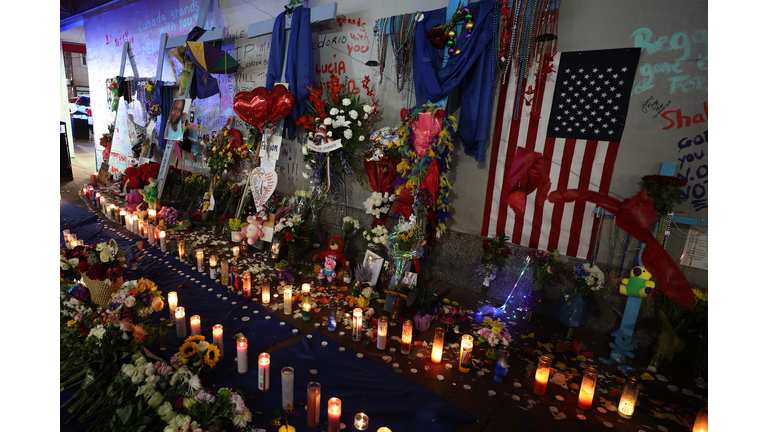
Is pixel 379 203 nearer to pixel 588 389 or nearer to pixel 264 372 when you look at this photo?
pixel 264 372

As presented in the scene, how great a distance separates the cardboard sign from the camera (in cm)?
548

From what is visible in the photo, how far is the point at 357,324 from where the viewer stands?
3277mm

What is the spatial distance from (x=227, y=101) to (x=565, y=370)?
6.99m

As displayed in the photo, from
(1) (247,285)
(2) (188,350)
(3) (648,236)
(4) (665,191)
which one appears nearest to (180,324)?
(2) (188,350)

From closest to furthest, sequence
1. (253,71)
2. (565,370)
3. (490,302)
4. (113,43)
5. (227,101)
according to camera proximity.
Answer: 1. (565,370)
2. (490,302)
3. (253,71)
4. (227,101)
5. (113,43)

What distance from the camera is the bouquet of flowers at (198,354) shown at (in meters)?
2.57

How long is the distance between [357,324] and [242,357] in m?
0.98

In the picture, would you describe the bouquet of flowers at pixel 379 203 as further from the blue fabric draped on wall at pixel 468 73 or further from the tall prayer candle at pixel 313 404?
the tall prayer candle at pixel 313 404

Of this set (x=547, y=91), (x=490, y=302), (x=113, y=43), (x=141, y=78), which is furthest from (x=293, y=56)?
(x=113, y=43)

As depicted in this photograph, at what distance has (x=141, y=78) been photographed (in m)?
8.83

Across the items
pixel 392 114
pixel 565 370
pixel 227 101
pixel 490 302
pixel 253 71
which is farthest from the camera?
pixel 227 101

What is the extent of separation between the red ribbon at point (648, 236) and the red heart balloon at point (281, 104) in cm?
434

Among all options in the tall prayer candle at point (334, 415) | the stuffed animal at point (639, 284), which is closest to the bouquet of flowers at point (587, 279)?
the stuffed animal at point (639, 284)

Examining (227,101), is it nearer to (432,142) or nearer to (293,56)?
(293,56)
